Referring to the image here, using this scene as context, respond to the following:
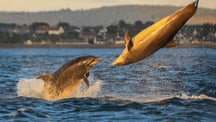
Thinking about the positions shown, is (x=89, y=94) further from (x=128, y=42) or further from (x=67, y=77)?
(x=128, y=42)

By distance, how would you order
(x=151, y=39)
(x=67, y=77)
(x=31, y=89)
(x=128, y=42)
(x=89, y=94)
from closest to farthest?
1. (x=128, y=42)
2. (x=151, y=39)
3. (x=67, y=77)
4. (x=89, y=94)
5. (x=31, y=89)

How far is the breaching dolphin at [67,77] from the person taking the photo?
26.6m

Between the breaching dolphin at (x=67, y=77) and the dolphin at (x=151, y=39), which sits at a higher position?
the dolphin at (x=151, y=39)

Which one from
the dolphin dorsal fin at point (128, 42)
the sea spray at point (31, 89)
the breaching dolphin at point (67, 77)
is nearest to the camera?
the dolphin dorsal fin at point (128, 42)

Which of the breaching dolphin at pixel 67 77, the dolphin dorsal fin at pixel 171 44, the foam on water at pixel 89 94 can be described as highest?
the dolphin dorsal fin at pixel 171 44

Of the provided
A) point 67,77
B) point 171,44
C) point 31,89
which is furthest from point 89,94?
point 171,44

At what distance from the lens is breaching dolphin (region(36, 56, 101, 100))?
87.2 ft

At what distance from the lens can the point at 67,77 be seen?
27.2m

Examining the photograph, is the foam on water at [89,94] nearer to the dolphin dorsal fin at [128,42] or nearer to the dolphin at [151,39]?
the dolphin at [151,39]

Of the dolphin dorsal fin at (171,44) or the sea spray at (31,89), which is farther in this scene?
the sea spray at (31,89)

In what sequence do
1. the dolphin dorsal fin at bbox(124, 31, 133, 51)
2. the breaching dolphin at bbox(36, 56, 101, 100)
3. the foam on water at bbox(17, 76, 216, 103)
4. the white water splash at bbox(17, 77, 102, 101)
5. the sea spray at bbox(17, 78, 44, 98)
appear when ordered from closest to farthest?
the dolphin dorsal fin at bbox(124, 31, 133, 51) < the breaching dolphin at bbox(36, 56, 101, 100) < the foam on water at bbox(17, 76, 216, 103) < the white water splash at bbox(17, 77, 102, 101) < the sea spray at bbox(17, 78, 44, 98)

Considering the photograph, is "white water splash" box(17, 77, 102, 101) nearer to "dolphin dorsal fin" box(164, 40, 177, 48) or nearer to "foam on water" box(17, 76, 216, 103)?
"foam on water" box(17, 76, 216, 103)

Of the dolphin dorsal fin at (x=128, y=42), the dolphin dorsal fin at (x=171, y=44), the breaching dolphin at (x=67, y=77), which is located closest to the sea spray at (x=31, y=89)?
the breaching dolphin at (x=67, y=77)

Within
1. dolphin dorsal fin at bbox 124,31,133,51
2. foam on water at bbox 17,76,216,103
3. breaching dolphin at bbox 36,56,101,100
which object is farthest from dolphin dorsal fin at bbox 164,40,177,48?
foam on water at bbox 17,76,216,103
